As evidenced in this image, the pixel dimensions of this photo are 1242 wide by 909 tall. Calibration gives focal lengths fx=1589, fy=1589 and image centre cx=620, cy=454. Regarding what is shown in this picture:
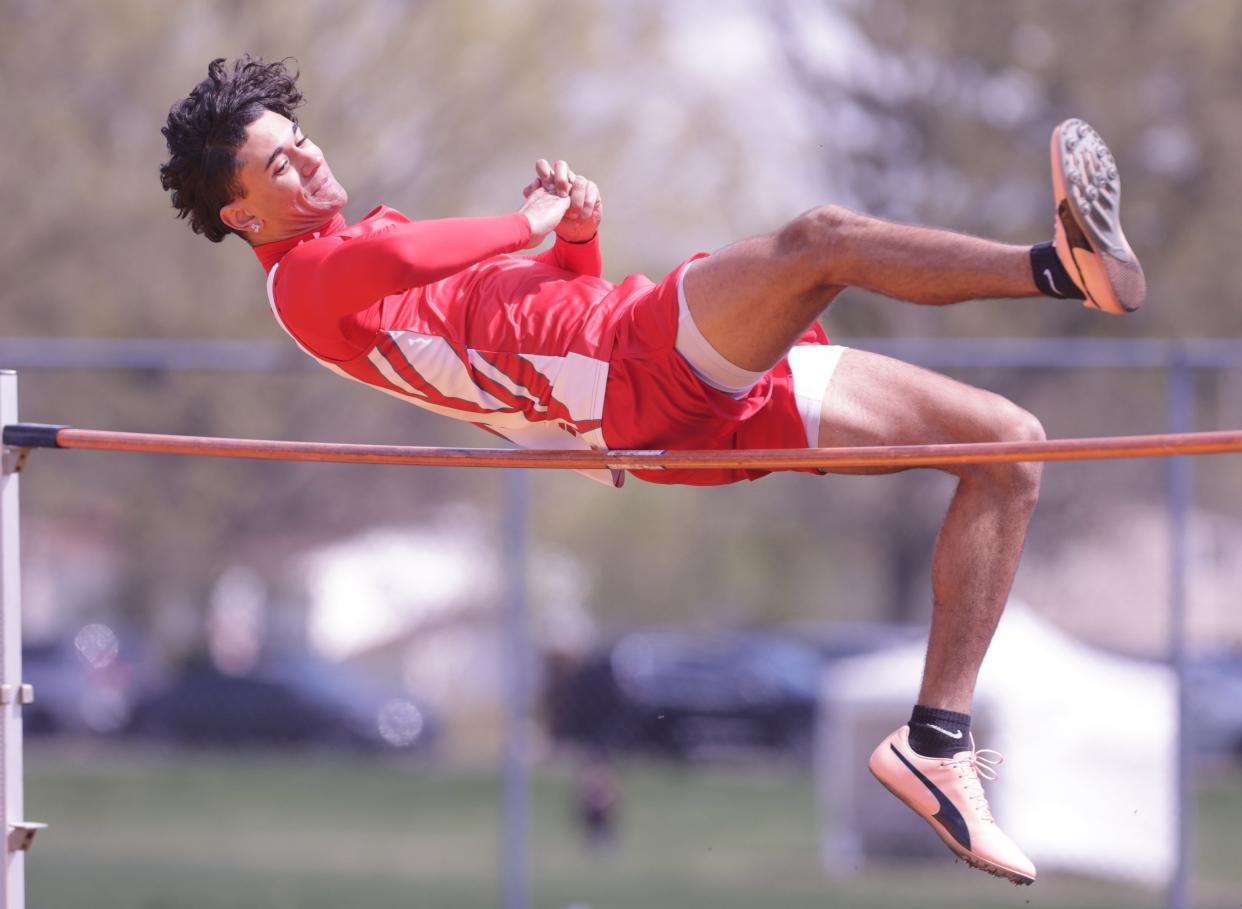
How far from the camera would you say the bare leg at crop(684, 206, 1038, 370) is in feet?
9.59

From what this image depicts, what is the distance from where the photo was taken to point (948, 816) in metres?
3.38

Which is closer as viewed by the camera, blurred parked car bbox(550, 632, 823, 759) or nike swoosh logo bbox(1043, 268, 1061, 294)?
nike swoosh logo bbox(1043, 268, 1061, 294)

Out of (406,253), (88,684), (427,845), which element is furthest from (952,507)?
(88,684)

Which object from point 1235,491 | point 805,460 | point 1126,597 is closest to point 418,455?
point 805,460

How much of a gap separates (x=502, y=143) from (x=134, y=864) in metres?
10.5

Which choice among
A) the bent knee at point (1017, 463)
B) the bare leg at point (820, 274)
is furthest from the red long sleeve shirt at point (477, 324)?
the bent knee at point (1017, 463)

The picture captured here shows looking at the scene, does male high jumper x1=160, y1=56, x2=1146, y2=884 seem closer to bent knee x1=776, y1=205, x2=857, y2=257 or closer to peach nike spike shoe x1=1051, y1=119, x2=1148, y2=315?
bent knee x1=776, y1=205, x2=857, y2=257

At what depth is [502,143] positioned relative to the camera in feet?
55.8

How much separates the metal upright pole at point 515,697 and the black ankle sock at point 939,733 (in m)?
2.78

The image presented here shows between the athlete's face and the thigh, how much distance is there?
1229 mm

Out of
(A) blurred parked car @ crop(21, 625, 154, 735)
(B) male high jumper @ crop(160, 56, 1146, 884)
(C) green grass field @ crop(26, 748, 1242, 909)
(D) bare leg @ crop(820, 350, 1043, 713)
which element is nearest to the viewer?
(B) male high jumper @ crop(160, 56, 1146, 884)

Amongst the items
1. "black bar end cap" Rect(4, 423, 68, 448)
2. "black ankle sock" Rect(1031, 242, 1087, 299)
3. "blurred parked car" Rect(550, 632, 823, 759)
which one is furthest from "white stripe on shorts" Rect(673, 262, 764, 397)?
"blurred parked car" Rect(550, 632, 823, 759)

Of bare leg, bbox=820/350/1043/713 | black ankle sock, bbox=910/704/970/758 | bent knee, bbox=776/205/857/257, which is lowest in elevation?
black ankle sock, bbox=910/704/970/758

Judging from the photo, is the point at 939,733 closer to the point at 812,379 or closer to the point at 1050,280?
the point at 812,379
